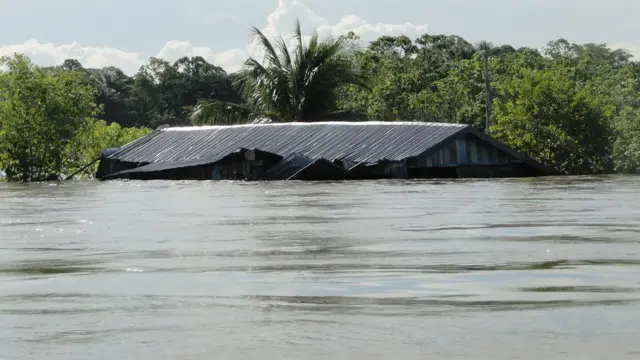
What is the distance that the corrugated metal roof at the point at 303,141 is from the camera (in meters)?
32.0

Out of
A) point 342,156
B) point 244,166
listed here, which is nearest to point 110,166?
point 244,166

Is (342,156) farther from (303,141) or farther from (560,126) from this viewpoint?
(560,126)

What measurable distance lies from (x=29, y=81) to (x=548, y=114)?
1514 centimetres

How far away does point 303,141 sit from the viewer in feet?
113

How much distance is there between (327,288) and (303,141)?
1113 inches

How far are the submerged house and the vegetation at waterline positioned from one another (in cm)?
303

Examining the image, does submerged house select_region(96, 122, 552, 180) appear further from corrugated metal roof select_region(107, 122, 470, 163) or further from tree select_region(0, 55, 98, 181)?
tree select_region(0, 55, 98, 181)

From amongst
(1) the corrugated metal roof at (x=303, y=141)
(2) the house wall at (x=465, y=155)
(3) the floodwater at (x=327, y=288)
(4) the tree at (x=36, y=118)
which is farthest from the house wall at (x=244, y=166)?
(3) the floodwater at (x=327, y=288)

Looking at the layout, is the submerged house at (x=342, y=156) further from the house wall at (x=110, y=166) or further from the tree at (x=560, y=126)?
the tree at (x=560, y=126)

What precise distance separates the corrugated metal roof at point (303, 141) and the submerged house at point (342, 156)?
3 cm

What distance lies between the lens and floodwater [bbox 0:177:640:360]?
14.9ft

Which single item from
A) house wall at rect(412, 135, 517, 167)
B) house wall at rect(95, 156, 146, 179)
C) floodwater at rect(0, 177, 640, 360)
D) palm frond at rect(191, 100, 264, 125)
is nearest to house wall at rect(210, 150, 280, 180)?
house wall at rect(412, 135, 517, 167)

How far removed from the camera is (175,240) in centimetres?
1030

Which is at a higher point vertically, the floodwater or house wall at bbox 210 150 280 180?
house wall at bbox 210 150 280 180
